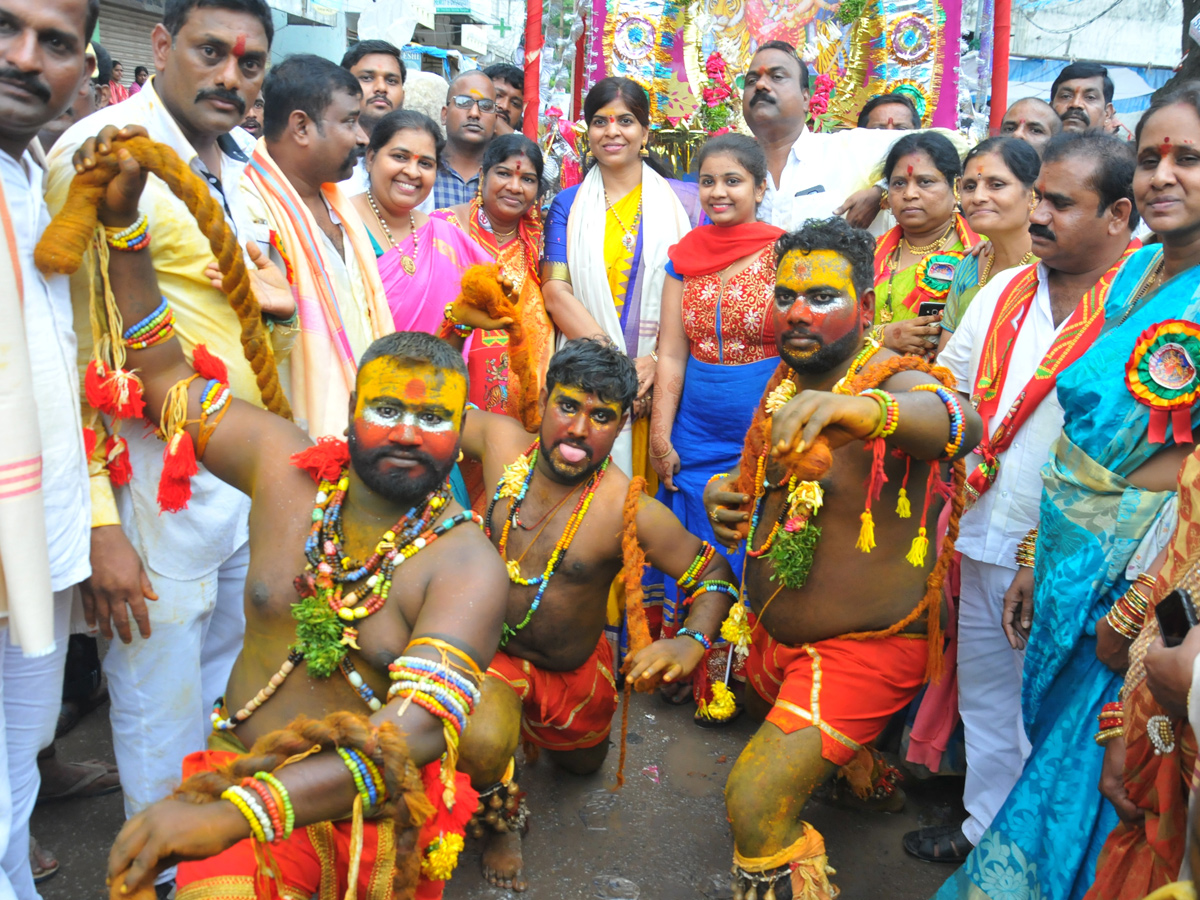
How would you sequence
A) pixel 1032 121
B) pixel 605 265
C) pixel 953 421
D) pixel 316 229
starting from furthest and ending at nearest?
1. pixel 1032 121
2. pixel 605 265
3. pixel 316 229
4. pixel 953 421

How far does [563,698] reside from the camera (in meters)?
3.43

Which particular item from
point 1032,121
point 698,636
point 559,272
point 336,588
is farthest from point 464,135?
point 336,588

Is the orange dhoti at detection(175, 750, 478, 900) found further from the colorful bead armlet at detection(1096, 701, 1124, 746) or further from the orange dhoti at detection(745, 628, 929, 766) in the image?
the colorful bead armlet at detection(1096, 701, 1124, 746)

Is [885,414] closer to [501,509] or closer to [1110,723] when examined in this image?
[1110,723]

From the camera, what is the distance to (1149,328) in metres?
2.54

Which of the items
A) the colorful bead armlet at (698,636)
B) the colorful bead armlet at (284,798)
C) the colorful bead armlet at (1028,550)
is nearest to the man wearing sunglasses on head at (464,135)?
the colorful bead armlet at (698,636)

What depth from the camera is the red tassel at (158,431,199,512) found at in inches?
96.3

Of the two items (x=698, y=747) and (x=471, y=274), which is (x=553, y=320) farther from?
(x=698, y=747)

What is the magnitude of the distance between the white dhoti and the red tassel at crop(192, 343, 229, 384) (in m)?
2.54

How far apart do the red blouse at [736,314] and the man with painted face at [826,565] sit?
3.05 feet

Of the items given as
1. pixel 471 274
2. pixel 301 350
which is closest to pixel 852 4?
pixel 471 274

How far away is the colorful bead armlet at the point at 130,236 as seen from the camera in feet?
7.82

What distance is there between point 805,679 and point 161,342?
Answer: 213 centimetres

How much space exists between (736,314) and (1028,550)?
1.71 m
